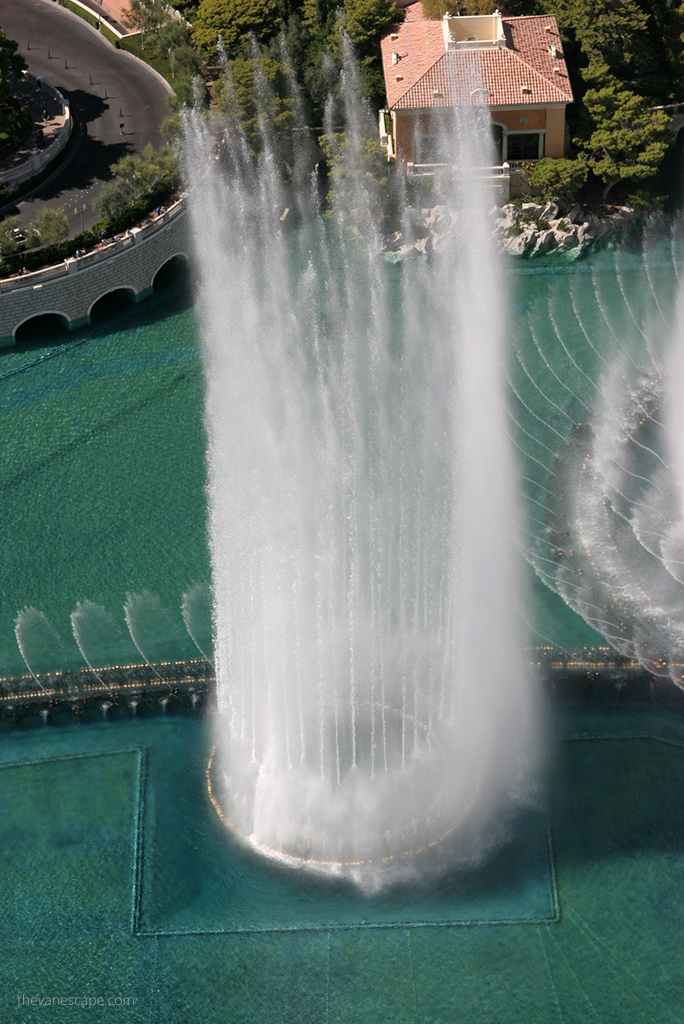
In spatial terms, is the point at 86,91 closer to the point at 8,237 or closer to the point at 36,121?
the point at 36,121

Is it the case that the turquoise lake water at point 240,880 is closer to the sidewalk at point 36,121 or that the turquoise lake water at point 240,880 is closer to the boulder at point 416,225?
the boulder at point 416,225

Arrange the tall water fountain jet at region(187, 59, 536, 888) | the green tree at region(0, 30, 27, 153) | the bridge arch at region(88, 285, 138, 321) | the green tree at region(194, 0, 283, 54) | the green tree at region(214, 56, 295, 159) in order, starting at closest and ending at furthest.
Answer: the tall water fountain jet at region(187, 59, 536, 888), the bridge arch at region(88, 285, 138, 321), the green tree at region(0, 30, 27, 153), the green tree at region(214, 56, 295, 159), the green tree at region(194, 0, 283, 54)

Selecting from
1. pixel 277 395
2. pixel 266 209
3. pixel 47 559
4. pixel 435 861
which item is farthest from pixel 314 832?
pixel 266 209

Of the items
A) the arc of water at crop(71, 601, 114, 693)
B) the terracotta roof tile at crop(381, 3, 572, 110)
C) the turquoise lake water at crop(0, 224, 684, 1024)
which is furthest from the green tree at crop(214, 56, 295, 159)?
the arc of water at crop(71, 601, 114, 693)

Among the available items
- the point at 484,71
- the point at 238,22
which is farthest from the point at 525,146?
the point at 238,22

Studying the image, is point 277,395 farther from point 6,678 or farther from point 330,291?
point 6,678

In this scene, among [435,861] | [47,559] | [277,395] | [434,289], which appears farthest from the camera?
[434,289]

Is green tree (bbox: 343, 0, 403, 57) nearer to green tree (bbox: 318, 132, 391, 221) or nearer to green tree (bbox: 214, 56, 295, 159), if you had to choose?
green tree (bbox: 214, 56, 295, 159)
